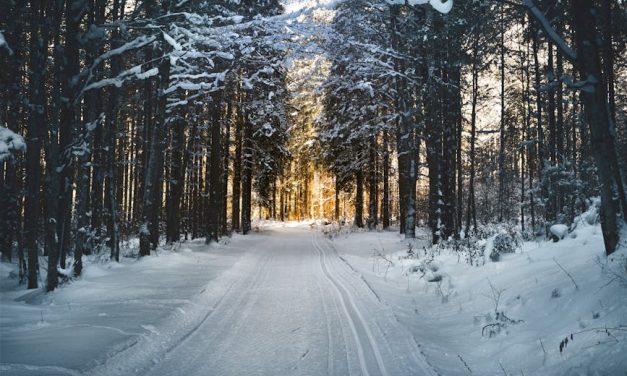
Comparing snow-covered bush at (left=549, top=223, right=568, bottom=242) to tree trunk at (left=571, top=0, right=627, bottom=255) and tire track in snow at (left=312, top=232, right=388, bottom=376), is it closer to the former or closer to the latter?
tree trunk at (left=571, top=0, right=627, bottom=255)

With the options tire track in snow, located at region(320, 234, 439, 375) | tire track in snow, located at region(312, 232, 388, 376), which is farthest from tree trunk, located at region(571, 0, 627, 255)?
tire track in snow, located at region(312, 232, 388, 376)

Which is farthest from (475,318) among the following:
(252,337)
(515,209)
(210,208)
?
(515,209)

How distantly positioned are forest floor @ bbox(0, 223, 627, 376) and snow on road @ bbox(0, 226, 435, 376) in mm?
25

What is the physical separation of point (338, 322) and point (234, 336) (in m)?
1.68

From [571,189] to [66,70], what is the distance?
11.9m

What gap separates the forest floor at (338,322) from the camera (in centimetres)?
472

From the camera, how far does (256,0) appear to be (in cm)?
2083

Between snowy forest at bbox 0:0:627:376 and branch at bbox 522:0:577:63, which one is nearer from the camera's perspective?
snowy forest at bbox 0:0:627:376

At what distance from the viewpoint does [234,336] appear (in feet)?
19.6

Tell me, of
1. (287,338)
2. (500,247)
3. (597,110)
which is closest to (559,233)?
(500,247)

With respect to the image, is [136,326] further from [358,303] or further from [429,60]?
[429,60]

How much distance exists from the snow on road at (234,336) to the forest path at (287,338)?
0.01 metres

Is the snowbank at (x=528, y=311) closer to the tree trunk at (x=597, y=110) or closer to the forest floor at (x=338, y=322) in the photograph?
the forest floor at (x=338, y=322)

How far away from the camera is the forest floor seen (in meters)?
4.72
